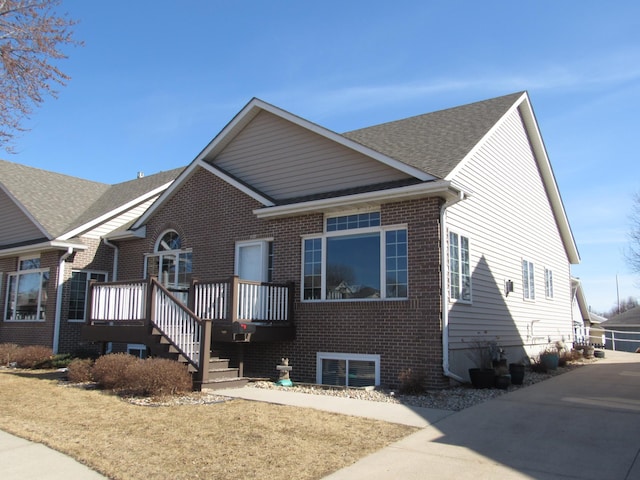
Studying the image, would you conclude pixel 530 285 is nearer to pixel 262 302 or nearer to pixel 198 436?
pixel 262 302

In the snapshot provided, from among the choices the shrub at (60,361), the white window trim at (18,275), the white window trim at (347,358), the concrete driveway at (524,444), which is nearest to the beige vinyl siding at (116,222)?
the white window trim at (18,275)

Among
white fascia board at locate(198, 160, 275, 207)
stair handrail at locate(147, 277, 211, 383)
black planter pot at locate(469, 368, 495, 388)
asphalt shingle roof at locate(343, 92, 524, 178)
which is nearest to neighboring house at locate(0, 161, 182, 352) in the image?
white fascia board at locate(198, 160, 275, 207)

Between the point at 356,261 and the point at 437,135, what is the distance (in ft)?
15.3

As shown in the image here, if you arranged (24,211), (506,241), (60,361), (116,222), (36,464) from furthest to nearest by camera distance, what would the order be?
1. (116,222)
2. (24,211)
3. (506,241)
4. (60,361)
5. (36,464)

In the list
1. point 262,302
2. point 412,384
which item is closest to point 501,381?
point 412,384

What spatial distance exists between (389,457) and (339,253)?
6992 millimetres

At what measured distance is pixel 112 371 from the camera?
11.4 metres

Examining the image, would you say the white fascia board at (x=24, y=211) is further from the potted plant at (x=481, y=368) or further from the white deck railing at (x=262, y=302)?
the potted plant at (x=481, y=368)

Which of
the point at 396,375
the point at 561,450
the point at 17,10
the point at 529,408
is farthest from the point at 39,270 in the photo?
Answer: the point at 561,450

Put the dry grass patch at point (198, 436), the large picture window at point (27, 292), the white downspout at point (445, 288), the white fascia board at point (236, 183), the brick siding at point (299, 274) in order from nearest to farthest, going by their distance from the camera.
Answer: the dry grass patch at point (198, 436) → the white downspout at point (445, 288) → the brick siding at point (299, 274) → the white fascia board at point (236, 183) → the large picture window at point (27, 292)

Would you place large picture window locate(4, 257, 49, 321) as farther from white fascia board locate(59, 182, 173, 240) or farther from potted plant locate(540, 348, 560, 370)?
potted plant locate(540, 348, 560, 370)

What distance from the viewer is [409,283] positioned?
11742mm

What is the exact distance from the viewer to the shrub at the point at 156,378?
33.7 feet

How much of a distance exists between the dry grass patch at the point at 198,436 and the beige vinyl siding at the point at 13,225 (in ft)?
36.0
